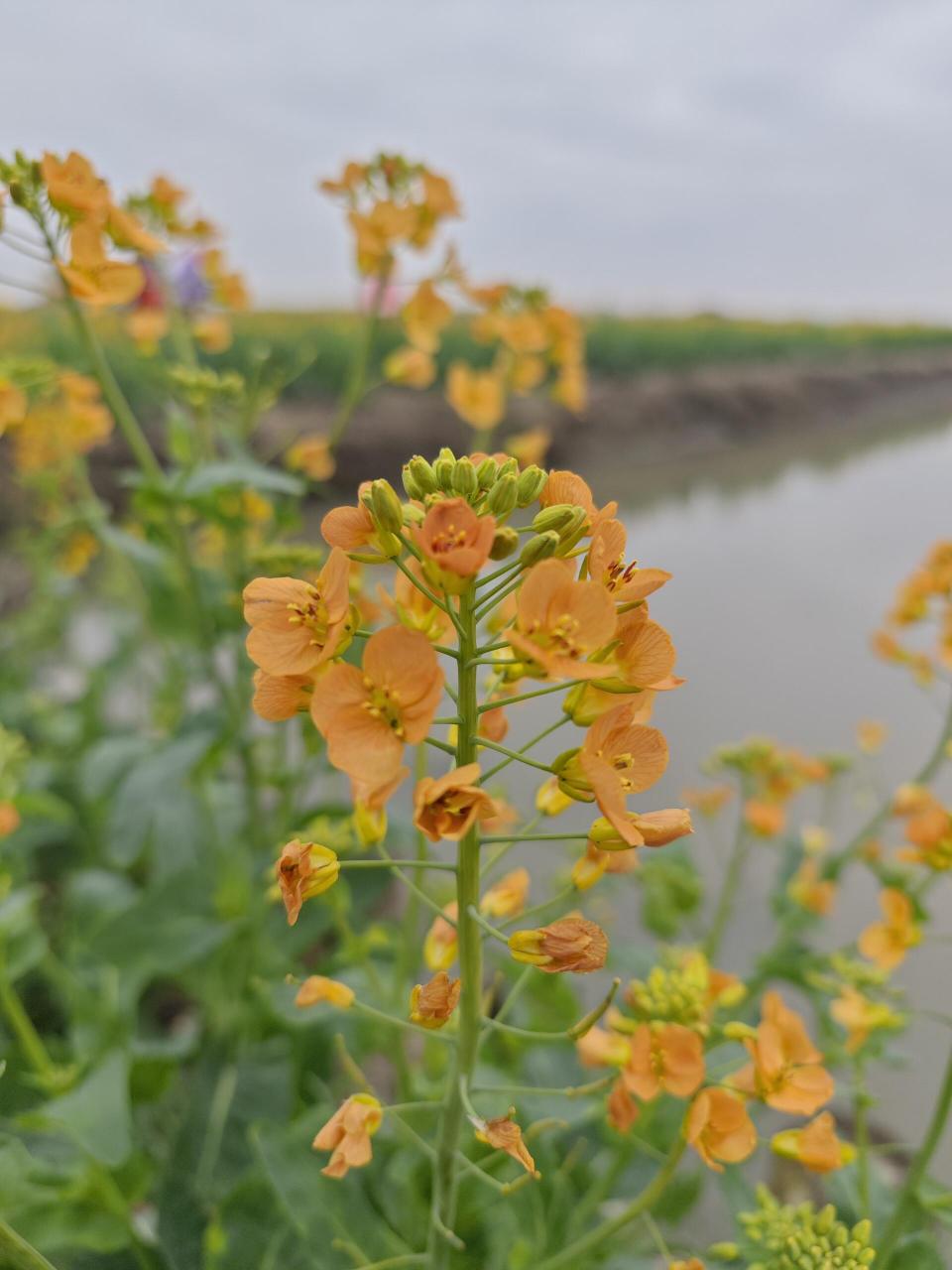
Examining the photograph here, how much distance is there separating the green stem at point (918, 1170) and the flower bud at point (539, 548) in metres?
0.51

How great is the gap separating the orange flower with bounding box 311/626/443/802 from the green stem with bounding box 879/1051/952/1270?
1.69ft

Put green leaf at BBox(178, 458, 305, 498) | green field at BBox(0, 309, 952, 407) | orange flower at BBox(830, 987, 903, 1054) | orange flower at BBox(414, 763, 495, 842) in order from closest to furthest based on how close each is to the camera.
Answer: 1. orange flower at BBox(414, 763, 495, 842)
2. orange flower at BBox(830, 987, 903, 1054)
3. green leaf at BBox(178, 458, 305, 498)
4. green field at BBox(0, 309, 952, 407)

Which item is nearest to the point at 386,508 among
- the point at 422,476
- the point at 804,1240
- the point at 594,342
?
the point at 422,476

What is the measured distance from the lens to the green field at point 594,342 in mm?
4910

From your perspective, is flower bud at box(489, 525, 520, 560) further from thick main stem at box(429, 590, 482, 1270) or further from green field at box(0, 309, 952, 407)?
green field at box(0, 309, 952, 407)

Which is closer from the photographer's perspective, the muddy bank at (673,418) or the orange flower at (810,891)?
the orange flower at (810,891)

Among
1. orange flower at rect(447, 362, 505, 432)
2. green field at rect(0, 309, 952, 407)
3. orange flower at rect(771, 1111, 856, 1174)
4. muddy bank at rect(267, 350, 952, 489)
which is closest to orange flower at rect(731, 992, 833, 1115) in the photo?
orange flower at rect(771, 1111, 856, 1174)

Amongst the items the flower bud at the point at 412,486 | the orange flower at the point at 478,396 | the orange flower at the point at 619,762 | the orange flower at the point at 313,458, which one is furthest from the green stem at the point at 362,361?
the orange flower at the point at 619,762

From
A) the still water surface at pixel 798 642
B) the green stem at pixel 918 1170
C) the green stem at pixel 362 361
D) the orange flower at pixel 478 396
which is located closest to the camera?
the green stem at pixel 918 1170

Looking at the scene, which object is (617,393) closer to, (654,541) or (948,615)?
(654,541)

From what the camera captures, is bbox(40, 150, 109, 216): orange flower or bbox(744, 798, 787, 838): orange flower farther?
bbox(744, 798, 787, 838): orange flower

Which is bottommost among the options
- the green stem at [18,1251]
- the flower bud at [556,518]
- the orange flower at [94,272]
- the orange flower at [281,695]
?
the green stem at [18,1251]

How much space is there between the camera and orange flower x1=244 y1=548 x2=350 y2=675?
439 millimetres

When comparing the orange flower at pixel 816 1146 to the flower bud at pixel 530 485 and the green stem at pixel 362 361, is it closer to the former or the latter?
the flower bud at pixel 530 485
